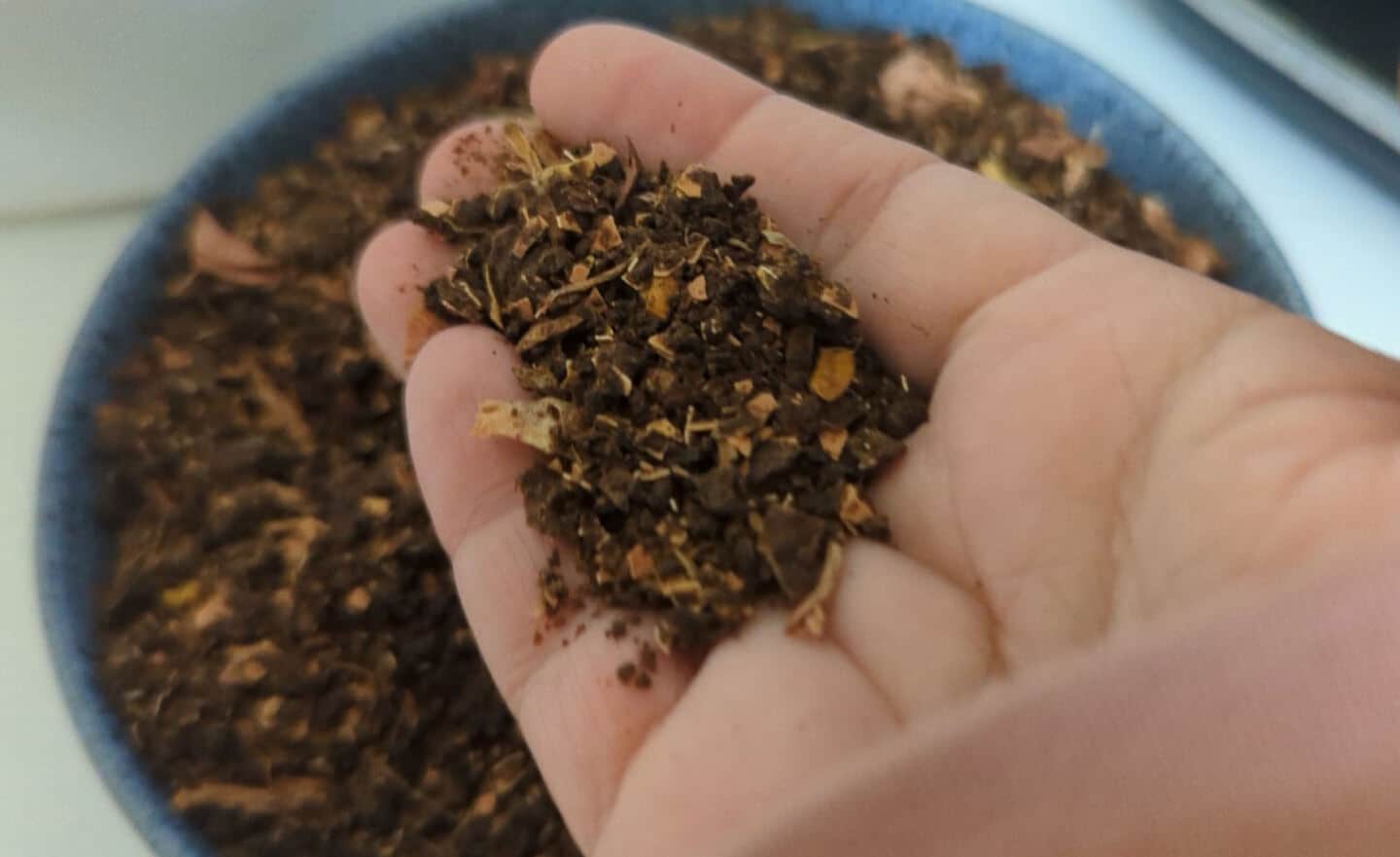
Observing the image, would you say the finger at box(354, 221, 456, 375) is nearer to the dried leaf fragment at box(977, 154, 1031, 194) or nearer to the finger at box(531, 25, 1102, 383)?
the finger at box(531, 25, 1102, 383)

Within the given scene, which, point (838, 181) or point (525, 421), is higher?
point (838, 181)

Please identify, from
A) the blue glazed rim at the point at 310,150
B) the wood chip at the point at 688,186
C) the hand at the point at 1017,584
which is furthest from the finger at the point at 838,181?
the blue glazed rim at the point at 310,150

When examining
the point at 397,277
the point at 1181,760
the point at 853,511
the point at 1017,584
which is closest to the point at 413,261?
the point at 397,277

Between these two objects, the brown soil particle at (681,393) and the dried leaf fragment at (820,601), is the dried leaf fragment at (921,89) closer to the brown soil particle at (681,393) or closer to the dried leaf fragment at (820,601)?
the brown soil particle at (681,393)

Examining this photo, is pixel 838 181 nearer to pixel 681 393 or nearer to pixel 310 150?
pixel 681 393

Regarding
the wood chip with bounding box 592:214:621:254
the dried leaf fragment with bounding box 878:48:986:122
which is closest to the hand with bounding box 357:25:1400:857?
the wood chip with bounding box 592:214:621:254
